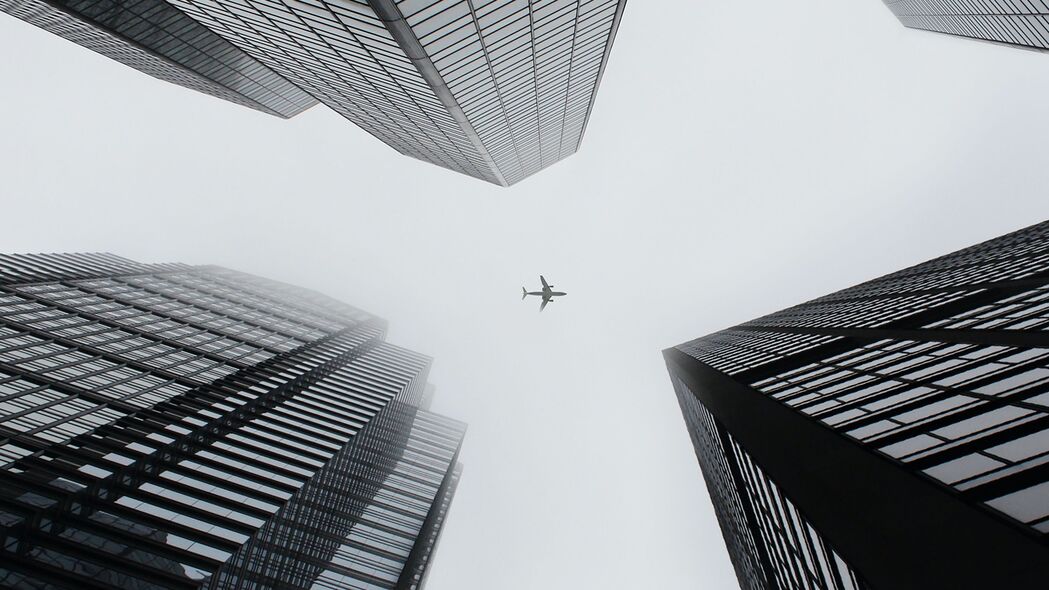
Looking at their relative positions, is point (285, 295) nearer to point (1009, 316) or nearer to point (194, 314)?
point (194, 314)

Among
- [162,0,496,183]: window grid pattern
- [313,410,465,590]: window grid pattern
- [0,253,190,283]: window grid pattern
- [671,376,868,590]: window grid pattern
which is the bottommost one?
[313,410,465,590]: window grid pattern

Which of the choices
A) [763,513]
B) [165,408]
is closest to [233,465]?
→ [165,408]

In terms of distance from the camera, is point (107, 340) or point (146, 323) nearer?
point (107, 340)

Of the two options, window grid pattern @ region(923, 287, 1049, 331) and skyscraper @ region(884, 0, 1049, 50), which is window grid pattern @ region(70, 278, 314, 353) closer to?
window grid pattern @ region(923, 287, 1049, 331)

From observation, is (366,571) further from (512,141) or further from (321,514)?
(512,141)

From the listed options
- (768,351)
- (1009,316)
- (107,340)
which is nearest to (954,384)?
(1009,316)

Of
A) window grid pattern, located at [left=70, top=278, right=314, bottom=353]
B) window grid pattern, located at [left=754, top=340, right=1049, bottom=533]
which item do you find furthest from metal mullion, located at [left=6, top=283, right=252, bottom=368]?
window grid pattern, located at [left=754, top=340, right=1049, bottom=533]
